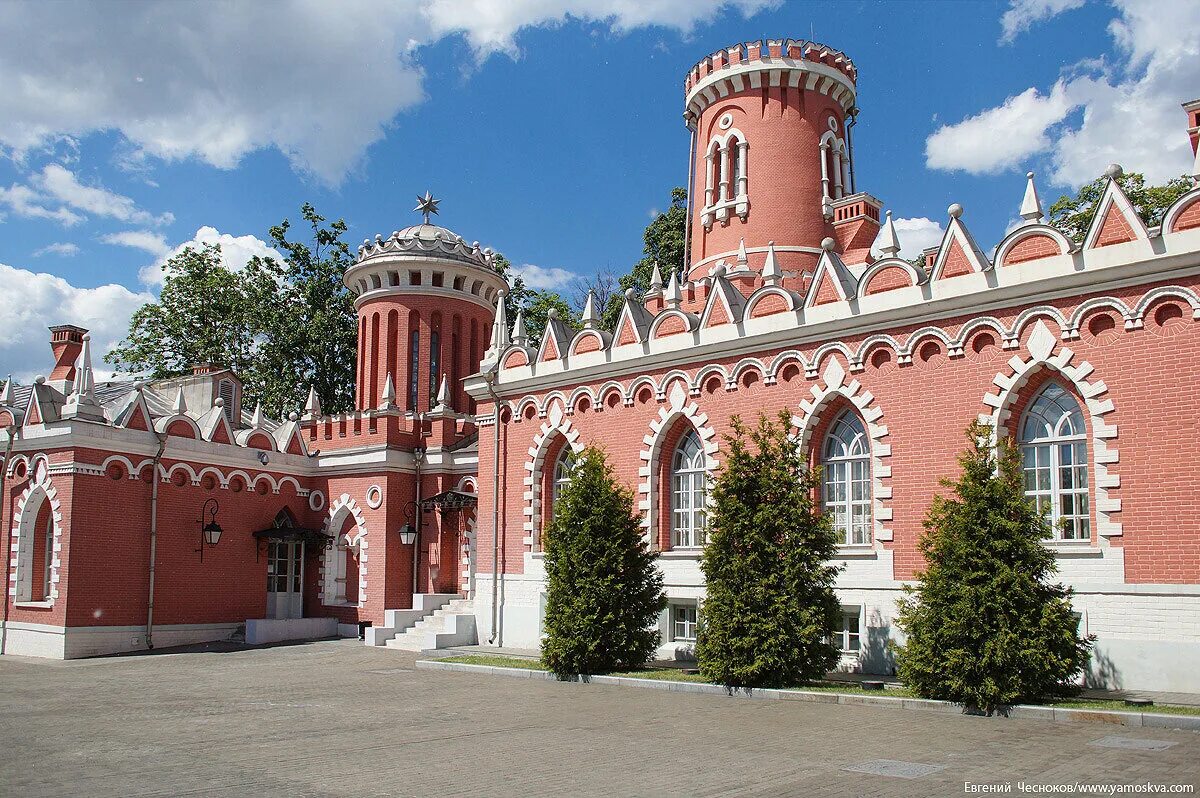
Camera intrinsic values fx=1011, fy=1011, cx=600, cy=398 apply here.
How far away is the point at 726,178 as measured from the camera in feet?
91.7

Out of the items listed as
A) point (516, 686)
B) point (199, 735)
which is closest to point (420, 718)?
point (199, 735)

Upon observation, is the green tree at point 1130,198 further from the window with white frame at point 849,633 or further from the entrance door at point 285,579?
the entrance door at point 285,579

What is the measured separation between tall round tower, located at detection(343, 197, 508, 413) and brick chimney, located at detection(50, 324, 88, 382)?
29.2 ft

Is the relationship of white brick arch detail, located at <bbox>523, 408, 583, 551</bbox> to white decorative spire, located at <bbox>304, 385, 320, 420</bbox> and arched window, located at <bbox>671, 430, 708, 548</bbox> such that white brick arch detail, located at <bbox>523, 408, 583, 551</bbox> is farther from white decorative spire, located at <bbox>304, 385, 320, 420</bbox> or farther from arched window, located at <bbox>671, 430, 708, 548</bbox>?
white decorative spire, located at <bbox>304, 385, 320, 420</bbox>

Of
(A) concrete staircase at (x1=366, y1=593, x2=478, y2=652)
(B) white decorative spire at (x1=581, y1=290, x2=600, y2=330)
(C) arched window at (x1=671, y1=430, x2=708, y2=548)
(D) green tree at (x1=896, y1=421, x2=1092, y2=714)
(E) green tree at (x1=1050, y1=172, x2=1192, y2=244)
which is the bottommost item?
(A) concrete staircase at (x1=366, y1=593, x2=478, y2=652)

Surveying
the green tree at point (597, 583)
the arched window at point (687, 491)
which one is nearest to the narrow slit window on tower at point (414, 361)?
the arched window at point (687, 491)

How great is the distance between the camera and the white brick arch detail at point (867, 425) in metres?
17.1

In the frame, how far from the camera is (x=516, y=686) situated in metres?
16.9

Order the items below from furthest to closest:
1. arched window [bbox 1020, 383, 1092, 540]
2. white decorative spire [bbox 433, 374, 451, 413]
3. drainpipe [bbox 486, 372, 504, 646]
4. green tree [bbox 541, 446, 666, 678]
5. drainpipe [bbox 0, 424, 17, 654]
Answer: white decorative spire [bbox 433, 374, 451, 413]
drainpipe [bbox 0, 424, 17, 654]
drainpipe [bbox 486, 372, 504, 646]
green tree [bbox 541, 446, 666, 678]
arched window [bbox 1020, 383, 1092, 540]

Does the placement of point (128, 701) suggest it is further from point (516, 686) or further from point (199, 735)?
point (516, 686)

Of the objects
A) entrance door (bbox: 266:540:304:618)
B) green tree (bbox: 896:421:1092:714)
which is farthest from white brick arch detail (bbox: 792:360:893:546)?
entrance door (bbox: 266:540:304:618)

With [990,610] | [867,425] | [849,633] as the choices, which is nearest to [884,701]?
[990,610]

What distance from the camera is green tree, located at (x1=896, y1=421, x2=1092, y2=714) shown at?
1268 cm

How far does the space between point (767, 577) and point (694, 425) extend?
16.5ft
